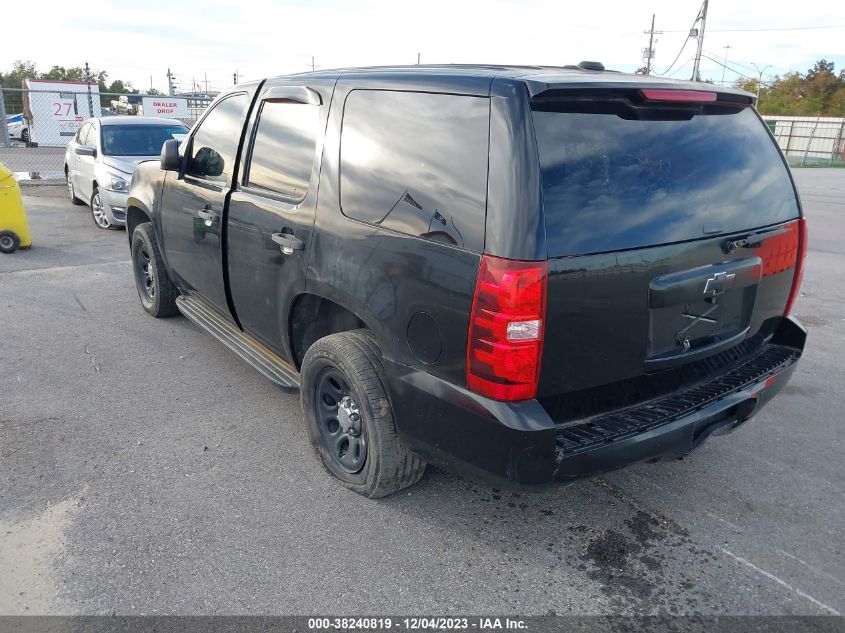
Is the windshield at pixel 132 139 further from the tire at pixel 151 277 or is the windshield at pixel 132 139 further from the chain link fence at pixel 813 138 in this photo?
the chain link fence at pixel 813 138

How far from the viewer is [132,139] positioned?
33.6 feet

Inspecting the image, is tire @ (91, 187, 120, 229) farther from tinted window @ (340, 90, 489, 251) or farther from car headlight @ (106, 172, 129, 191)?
tinted window @ (340, 90, 489, 251)

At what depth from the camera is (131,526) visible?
300 centimetres

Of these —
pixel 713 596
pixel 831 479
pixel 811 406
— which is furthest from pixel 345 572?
pixel 811 406

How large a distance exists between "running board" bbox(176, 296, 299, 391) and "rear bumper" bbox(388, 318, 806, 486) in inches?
43.0

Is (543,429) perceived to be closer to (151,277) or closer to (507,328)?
(507,328)

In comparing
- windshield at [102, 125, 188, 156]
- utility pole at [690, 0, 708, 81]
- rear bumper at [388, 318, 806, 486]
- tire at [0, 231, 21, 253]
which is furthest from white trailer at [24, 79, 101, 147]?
utility pole at [690, 0, 708, 81]

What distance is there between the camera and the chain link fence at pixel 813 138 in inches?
1576

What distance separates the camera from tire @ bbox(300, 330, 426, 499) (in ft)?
9.64

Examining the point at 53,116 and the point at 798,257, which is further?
the point at 53,116

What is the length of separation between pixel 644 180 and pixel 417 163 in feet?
2.98

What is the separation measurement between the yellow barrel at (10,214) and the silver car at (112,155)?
1295 millimetres

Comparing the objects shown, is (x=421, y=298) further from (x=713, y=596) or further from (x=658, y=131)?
(x=713, y=596)

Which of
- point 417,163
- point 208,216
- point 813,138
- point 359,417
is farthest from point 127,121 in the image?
point 813,138
